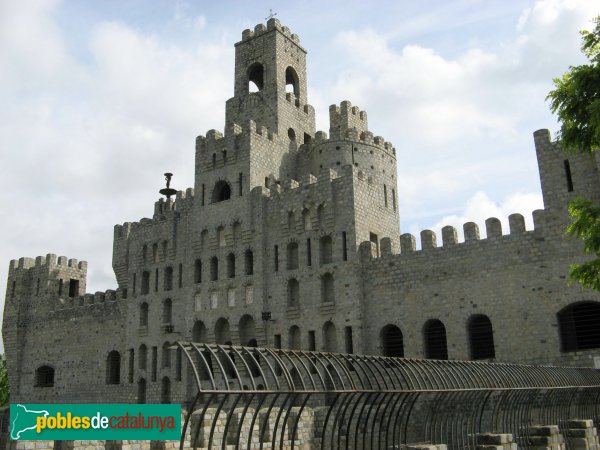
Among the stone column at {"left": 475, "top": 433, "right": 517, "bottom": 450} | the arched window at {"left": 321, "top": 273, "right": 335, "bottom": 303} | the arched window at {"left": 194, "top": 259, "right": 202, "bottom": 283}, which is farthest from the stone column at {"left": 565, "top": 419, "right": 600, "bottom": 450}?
the arched window at {"left": 194, "top": 259, "right": 202, "bottom": 283}

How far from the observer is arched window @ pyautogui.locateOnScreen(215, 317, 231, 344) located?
29562 mm

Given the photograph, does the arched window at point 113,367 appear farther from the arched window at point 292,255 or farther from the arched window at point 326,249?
the arched window at point 326,249

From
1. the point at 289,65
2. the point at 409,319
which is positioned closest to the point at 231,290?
the point at 409,319

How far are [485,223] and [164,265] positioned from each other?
1684 centimetres

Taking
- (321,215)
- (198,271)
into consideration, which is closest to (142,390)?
(198,271)

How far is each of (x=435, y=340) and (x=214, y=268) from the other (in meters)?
11.6

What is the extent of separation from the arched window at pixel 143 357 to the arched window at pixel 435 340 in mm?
15324

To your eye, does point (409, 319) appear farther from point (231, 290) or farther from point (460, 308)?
point (231, 290)

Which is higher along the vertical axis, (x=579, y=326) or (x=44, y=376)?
(x=579, y=326)

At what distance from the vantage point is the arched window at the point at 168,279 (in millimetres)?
32469

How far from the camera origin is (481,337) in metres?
23.2

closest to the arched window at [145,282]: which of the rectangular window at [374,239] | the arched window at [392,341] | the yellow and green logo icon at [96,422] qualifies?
the rectangular window at [374,239]

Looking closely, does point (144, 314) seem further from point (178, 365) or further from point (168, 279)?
point (178, 365)

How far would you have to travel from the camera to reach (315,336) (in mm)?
26453
